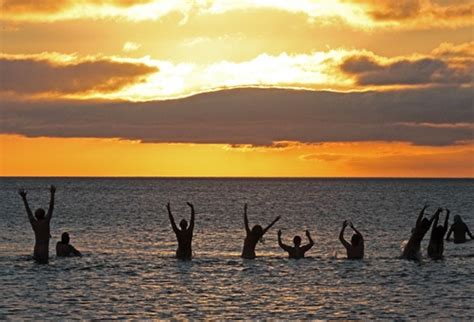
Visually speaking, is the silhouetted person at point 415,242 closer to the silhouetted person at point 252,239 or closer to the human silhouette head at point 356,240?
the human silhouette head at point 356,240

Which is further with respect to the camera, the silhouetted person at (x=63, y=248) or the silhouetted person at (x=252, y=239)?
the silhouetted person at (x=63, y=248)

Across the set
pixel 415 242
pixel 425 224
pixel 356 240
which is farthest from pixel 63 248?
pixel 425 224

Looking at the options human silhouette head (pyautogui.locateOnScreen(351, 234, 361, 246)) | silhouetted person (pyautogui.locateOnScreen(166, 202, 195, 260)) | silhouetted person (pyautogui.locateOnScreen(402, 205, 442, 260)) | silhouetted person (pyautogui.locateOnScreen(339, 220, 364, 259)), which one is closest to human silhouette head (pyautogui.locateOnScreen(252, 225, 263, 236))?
silhouetted person (pyautogui.locateOnScreen(166, 202, 195, 260))

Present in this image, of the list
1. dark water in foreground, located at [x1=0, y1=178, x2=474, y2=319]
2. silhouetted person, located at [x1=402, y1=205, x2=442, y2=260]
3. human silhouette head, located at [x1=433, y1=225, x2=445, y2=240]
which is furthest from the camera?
human silhouette head, located at [x1=433, y1=225, x2=445, y2=240]

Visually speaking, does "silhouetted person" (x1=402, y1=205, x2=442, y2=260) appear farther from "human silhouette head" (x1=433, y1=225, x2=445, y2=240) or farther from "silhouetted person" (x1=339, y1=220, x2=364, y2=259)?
"silhouetted person" (x1=339, y1=220, x2=364, y2=259)

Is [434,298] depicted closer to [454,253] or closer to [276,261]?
[276,261]

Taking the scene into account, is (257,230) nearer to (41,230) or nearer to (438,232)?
(438,232)

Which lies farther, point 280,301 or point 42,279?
point 42,279

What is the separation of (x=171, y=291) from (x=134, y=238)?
2412 cm

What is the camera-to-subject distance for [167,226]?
63250 mm

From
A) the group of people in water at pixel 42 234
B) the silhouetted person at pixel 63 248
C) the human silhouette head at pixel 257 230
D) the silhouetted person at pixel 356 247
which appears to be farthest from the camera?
the silhouetted person at pixel 356 247

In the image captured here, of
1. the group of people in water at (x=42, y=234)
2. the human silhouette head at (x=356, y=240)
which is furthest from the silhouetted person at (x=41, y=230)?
the human silhouette head at (x=356, y=240)

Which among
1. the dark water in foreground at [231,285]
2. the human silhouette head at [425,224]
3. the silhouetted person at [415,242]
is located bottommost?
the dark water in foreground at [231,285]

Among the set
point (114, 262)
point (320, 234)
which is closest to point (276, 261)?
point (114, 262)
